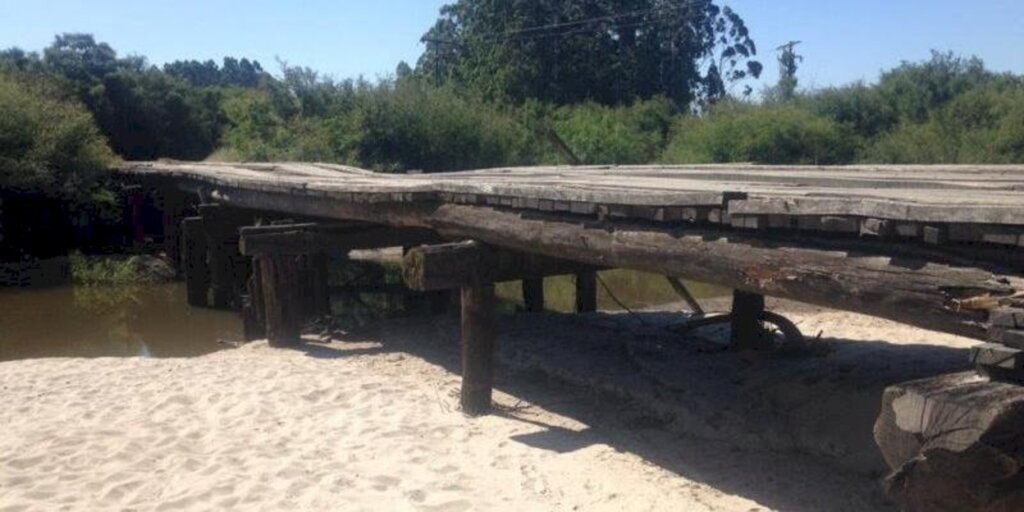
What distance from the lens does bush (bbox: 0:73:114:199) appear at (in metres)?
18.9

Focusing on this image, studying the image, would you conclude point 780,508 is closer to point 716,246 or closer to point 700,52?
point 716,246

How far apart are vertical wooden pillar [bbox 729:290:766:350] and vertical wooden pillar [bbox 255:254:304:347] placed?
4577 mm

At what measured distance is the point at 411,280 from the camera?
7.43 meters

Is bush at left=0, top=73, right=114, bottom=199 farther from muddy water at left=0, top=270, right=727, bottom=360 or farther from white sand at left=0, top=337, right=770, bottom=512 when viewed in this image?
white sand at left=0, top=337, right=770, bottom=512

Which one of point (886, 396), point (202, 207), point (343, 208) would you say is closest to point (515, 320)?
point (343, 208)

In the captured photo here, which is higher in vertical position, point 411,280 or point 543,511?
→ point 411,280

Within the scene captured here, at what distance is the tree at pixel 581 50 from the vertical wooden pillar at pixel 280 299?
2941 centimetres

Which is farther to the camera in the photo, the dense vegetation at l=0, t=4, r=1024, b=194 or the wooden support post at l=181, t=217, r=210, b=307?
the dense vegetation at l=0, t=4, r=1024, b=194

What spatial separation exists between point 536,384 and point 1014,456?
556 centimetres

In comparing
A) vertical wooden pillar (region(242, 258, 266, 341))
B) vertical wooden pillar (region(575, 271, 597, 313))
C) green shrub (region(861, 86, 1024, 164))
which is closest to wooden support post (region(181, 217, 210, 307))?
vertical wooden pillar (region(242, 258, 266, 341))

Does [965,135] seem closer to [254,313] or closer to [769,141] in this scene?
[769,141]

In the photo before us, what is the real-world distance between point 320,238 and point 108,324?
545 cm

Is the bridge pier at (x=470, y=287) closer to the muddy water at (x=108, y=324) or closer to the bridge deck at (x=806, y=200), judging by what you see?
the bridge deck at (x=806, y=200)

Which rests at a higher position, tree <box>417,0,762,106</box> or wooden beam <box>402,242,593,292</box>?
tree <box>417,0,762,106</box>
